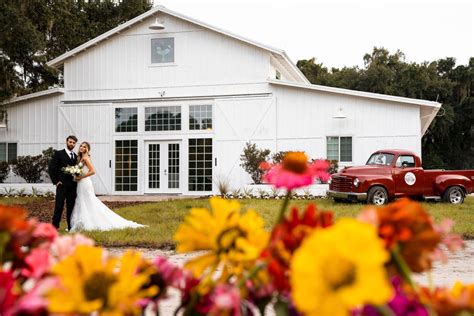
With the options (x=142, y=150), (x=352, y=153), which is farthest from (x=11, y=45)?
(x=352, y=153)

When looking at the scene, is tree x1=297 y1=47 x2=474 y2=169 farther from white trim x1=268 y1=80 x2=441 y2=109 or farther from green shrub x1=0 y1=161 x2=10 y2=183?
green shrub x1=0 y1=161 x2=10 y2=183

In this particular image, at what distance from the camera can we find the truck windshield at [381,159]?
16.5 metres

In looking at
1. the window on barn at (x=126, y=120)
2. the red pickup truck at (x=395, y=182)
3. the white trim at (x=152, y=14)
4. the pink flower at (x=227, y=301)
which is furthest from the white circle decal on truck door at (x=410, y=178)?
the pink flower at (x=227, y=301)

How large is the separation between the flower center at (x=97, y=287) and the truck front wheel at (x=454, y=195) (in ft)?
56.0

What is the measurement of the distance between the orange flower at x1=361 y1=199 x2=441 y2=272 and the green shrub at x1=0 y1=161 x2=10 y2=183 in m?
23.6

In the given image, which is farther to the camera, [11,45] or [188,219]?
[11,45]

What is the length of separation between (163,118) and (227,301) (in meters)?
21.8

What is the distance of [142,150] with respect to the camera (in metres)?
22.0

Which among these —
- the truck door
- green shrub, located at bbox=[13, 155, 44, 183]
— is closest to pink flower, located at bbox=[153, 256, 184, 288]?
the truck door

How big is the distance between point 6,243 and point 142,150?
2144cm

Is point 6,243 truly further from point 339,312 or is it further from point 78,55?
point 78,55

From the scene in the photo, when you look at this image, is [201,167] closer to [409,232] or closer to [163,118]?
[163,118]

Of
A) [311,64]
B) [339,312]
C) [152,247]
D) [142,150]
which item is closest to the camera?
[339,312]

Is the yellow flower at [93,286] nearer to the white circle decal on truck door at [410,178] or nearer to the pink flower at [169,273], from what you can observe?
the pink flower at [169,273]
